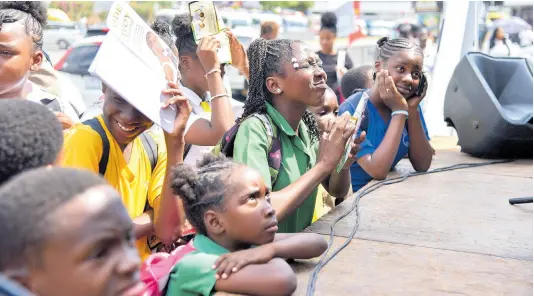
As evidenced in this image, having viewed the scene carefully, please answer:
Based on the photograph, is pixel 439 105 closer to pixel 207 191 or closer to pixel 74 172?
pixel 207 191

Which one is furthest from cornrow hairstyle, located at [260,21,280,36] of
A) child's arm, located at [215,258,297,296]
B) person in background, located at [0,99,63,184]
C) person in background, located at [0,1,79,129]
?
person in background, located at [0,99,63,184]

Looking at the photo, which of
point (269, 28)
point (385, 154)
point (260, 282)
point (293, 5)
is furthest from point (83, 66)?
point (293, 5)

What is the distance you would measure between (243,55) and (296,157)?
127 centimetres

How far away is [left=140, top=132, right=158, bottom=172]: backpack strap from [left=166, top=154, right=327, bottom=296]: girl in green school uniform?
0.27 metres

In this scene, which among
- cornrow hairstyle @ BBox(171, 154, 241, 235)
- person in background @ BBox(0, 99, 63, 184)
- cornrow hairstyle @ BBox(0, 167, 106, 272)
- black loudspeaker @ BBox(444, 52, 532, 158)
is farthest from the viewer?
black loudspeaker @ BBox(444, 52, 532, 158)

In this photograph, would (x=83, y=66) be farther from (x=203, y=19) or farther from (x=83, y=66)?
(x=203, y=19)

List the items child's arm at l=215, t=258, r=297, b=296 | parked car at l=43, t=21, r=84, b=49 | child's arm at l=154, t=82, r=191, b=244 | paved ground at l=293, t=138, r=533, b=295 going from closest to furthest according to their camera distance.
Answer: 1. child's arm at l=215, t=258, r=297, b=296
2. paved ground at l=293, t=138, r=533, b=295
3. child's arm at l=154, t=82, r=191, b=244
4. parked car at l=43, t=21, r=84, b=49

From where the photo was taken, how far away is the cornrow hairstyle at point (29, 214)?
1138 millimetres

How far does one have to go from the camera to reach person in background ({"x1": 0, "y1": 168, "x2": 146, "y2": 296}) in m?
1.14

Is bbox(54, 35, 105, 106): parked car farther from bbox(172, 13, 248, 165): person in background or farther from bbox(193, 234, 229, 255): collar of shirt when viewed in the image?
bbox(193, 234, 229, 255): collar of shirt

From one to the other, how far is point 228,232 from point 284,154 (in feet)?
1.92

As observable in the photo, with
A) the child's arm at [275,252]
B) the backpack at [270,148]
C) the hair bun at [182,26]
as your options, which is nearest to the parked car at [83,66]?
the hair bun at [182,26]

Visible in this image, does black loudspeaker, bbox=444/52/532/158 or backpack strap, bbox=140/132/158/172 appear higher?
backpack strap, bbox=140/132/158/172

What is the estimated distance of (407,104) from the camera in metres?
3.74
